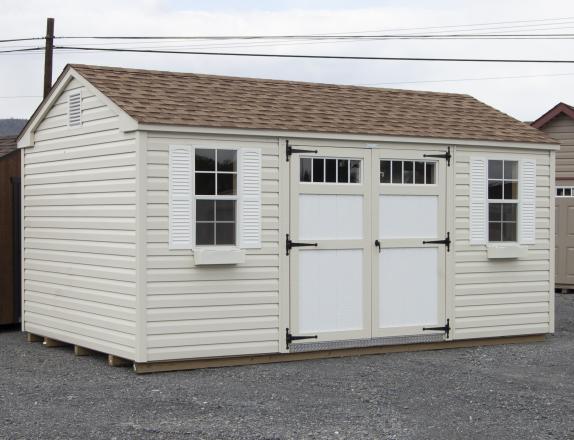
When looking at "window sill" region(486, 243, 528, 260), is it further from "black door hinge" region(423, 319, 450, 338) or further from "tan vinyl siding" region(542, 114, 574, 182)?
"tan vinyl siding" region(542, 114, 574, 182)

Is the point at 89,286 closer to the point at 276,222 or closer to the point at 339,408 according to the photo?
the point at 276,222

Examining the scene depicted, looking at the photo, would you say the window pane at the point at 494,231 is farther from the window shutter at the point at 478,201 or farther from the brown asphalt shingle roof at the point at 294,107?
the brown asphalt shingle roof at the point at 294,107

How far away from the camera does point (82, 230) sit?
38.3ft

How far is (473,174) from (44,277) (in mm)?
5168

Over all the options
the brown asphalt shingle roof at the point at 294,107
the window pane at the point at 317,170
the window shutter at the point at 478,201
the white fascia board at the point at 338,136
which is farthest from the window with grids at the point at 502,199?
the window pane at the point at 317,170

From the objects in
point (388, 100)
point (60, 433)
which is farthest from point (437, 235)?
point (60, 433)

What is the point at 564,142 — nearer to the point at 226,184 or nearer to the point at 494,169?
the point at 494,169

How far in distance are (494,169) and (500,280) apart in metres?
1.31

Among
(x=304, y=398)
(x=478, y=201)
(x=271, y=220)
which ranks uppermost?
(x=478, y=201)

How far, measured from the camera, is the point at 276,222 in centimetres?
1130

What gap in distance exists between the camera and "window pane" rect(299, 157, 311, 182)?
11.5 metres

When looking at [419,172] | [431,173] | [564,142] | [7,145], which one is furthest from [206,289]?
[564,142]

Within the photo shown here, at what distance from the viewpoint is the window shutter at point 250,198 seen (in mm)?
11070

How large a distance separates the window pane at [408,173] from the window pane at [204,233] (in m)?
2.44
